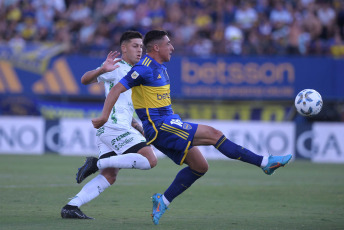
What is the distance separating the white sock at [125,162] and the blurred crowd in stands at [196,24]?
51.4 feet

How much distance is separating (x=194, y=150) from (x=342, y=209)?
2.88 metres

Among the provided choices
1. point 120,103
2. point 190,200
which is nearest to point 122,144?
point 120,103

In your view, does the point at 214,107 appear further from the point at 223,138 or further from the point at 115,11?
the point at 223,138

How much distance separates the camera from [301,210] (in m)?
9.04

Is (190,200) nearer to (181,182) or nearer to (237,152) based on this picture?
(181,182)

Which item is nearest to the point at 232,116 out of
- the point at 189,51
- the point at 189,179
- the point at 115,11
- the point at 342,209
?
the point at 189,51

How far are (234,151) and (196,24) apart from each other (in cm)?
1738

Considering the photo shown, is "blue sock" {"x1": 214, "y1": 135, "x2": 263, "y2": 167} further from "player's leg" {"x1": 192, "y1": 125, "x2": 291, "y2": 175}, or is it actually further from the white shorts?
the white shorts

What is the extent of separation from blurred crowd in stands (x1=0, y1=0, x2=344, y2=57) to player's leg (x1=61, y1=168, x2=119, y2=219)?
15615 millimetres

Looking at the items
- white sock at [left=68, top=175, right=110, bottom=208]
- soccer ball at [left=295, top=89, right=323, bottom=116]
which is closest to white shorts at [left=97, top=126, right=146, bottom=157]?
white sock at [left=68, top=175, right=110, bottom=208]

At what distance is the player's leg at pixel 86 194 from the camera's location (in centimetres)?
769

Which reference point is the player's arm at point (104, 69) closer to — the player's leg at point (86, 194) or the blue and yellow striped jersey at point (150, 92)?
the blue and yellow striped jersey at point (150, 92)

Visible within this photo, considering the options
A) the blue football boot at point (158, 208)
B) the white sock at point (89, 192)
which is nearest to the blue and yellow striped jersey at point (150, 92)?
the blue football boot at point (158, 208)

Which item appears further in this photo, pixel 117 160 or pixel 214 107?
pixel 214 107
